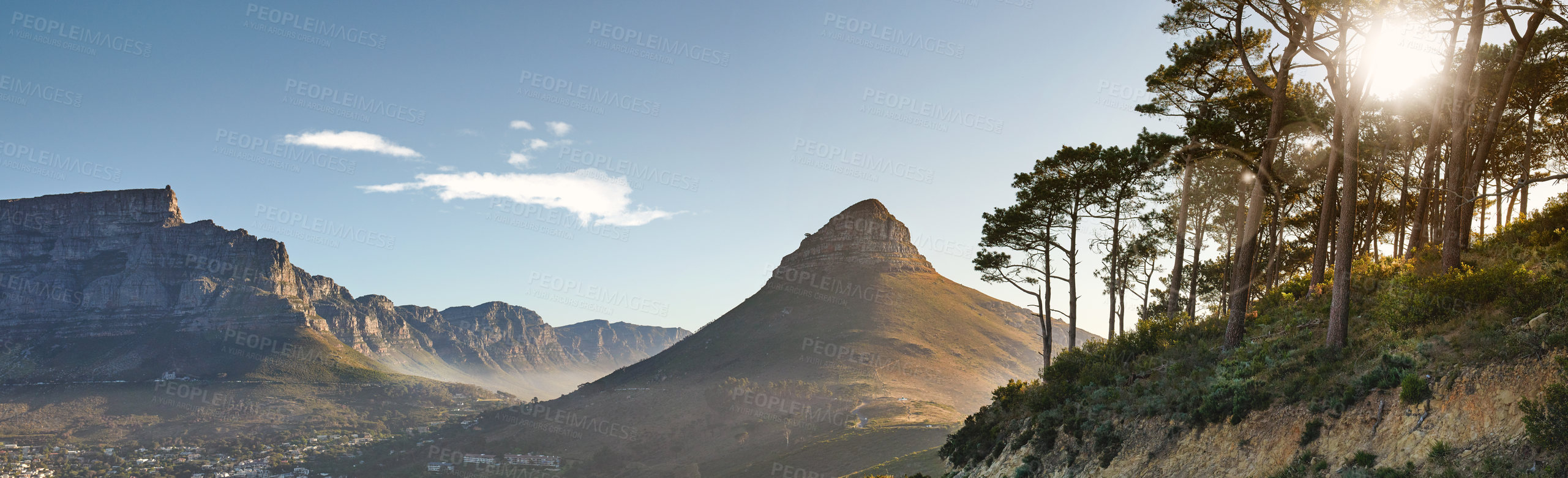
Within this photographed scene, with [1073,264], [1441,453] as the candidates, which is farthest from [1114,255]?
[1441,453]

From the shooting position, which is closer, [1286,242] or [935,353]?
[1286,242]

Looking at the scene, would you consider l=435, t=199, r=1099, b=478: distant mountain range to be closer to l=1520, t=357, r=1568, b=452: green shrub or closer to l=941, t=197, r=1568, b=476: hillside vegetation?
l=941, t=197, r=1568, b=476: hillside vegetation

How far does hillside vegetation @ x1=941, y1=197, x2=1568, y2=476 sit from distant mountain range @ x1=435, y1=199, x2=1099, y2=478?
27210mm

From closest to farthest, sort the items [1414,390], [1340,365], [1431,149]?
[1414,390], [1340,365], [1431,149]

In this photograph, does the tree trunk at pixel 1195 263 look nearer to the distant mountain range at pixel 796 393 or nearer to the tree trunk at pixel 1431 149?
the tree trunk at pixel 1431 149

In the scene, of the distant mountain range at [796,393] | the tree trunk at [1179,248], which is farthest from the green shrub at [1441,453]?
the distant mountain range at [796,393]

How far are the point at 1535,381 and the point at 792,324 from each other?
518 ft

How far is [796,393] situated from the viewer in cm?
12438

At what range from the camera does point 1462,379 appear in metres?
12.1

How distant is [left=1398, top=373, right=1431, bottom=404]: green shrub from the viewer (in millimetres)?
12438

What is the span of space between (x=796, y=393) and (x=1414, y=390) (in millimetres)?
114513

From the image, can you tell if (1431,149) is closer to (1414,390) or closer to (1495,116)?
(1495,116)

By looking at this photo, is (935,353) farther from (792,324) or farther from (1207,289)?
(1207,289)

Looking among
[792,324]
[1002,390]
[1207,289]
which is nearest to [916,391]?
[792,324]
